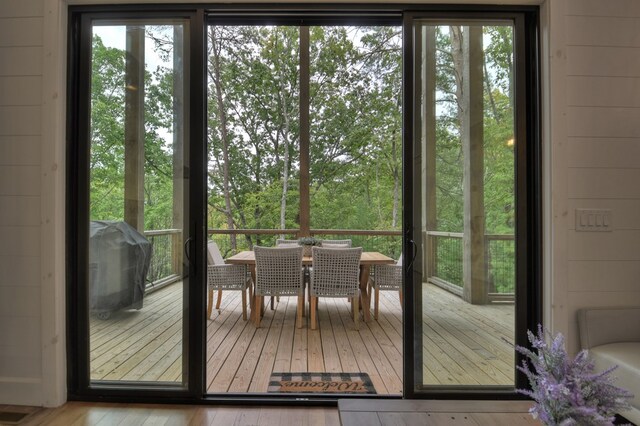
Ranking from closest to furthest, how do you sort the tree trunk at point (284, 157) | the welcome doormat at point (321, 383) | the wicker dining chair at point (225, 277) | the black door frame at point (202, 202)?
the black door frame at point (202, 202) → the welcome doormat at point (321, 383) → the wicker dining chair at point (225, 277) → the tree trunk at point (284, 157)

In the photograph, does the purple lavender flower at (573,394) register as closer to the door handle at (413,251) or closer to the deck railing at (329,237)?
the door handle at (413,251)

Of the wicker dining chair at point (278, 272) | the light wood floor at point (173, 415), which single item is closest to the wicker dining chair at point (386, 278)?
the wicker dining chair at point (278, 272)

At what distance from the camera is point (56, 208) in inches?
83.0

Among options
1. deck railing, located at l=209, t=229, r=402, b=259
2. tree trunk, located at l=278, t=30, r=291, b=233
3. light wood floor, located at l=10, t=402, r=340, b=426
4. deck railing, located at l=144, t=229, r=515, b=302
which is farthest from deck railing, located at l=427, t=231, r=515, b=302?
tree trunk, located at l=278, t=30, r=291, b=233

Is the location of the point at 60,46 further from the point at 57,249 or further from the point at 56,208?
the point at 57,249

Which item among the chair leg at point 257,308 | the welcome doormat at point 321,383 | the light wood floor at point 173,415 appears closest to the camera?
the light wood floor at point 173,415

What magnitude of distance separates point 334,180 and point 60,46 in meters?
5.39

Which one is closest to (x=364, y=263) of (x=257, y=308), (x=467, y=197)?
(x=257, y=308)

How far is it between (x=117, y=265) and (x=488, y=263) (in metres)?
2.30

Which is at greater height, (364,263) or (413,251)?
(413,251)

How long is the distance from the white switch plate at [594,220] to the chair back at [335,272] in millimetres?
1902

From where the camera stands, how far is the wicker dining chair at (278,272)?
3.59 metres

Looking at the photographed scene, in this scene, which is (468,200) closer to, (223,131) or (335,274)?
(335,274)

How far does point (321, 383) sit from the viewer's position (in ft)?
8.25
